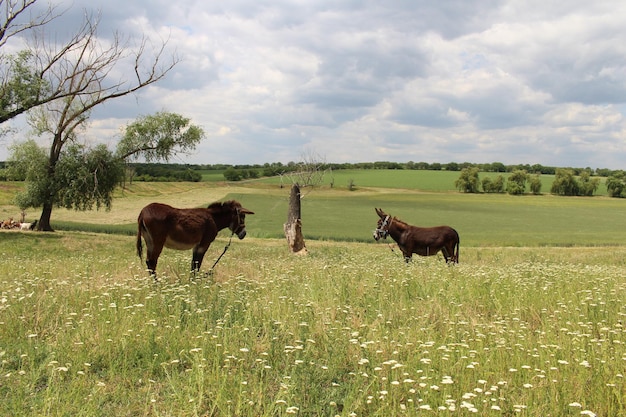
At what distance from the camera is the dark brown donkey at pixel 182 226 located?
1077 centimetres

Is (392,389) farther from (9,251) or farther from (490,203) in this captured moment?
(490,203)

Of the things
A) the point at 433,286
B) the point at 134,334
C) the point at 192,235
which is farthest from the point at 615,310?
the point at 192,235

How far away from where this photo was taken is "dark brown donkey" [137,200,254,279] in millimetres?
10766

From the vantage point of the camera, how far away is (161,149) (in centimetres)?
3712

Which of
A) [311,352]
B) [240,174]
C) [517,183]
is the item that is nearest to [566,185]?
[517,183]

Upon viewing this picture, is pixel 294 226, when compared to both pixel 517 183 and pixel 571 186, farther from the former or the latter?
pixel 571 186

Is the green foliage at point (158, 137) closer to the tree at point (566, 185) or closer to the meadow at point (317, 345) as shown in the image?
the meadow at point (317, 345)

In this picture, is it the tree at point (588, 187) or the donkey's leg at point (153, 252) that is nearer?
the donkey's leg at point (153, 252)

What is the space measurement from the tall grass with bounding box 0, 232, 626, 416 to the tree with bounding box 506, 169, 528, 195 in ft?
333

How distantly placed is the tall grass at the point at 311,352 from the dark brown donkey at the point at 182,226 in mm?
1899

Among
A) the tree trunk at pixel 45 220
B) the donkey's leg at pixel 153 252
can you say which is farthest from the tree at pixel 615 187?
the donkey's leg at pixel 153 252

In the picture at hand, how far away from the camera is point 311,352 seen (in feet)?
18.6

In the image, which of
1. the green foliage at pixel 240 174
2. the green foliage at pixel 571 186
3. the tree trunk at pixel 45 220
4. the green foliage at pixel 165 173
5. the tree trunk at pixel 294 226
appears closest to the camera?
the tree trunk at pixel 294 226

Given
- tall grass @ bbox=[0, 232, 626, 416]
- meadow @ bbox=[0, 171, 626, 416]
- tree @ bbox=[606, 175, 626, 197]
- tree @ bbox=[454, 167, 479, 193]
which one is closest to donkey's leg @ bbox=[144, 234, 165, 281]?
meadow @ bbox=[0, 171, 626, 416]
